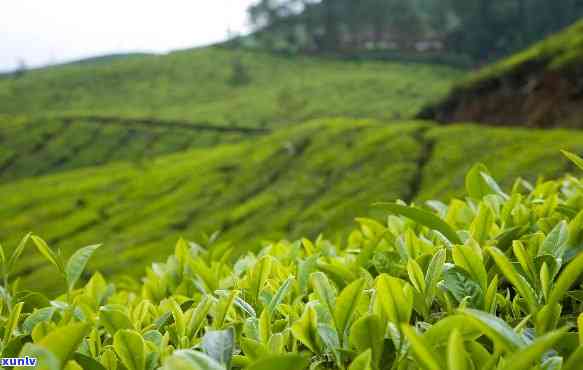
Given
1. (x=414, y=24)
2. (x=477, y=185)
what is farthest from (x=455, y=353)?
(x=414, y=24)

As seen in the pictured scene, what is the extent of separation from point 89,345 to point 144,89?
3195 inches

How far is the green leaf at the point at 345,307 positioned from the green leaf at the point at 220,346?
0.94ft

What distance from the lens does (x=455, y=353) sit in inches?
37.0

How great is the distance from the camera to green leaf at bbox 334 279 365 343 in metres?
1.34

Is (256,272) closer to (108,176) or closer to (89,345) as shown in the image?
(89,345)

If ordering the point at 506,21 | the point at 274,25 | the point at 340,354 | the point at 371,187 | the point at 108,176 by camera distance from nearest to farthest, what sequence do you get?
1. the point at 340,354
2. the point at 371,187
3. the point at 108,176
4. the point at 506,21
5. the point at 274,25

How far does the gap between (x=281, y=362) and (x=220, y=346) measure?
233 mm

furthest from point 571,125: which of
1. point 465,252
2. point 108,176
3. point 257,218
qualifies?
point 108,176

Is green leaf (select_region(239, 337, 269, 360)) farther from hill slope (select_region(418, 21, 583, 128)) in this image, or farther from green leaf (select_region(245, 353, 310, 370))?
hill slope (select_region(418, 21, 583, 128))

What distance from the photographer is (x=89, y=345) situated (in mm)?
1586

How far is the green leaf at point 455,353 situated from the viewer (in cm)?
91

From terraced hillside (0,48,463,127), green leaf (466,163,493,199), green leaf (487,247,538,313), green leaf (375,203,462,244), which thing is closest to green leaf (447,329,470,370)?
green leaf (487,247,538,313)

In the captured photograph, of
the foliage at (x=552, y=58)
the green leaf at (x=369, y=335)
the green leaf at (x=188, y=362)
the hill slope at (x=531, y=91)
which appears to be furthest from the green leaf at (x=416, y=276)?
the foliage at (x=552, y=58)

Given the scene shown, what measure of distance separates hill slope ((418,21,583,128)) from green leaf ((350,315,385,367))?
26.4m
